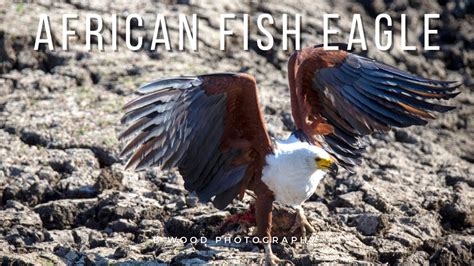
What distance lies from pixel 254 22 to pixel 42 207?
13.9 feet

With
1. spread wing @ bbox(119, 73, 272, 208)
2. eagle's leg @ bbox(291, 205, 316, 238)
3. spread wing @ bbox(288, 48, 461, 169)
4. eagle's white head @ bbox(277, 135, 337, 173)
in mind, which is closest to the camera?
spread wing @ bbox(119, 73, 272, 208)

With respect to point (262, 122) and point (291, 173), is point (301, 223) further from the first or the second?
point (262, 122)

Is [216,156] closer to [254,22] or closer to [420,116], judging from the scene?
[420,116]

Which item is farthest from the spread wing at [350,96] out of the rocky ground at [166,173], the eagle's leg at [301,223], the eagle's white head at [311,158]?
the rocky ground at [166,173]

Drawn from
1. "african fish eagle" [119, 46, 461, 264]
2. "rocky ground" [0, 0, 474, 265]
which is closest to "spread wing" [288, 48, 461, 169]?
"african fish eagle" [119, 46, 461, 264]

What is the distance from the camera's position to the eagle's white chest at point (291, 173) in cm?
806

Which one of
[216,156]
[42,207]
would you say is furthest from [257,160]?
[42,207]

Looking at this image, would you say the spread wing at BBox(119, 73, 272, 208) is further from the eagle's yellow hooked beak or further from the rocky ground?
the rocky ground

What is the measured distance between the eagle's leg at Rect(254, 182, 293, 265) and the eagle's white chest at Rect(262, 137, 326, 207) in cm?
5

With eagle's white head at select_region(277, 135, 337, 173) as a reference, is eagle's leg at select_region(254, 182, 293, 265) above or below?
below

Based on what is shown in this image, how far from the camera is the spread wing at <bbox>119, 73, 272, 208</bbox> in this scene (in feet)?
25.9

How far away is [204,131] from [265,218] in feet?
2.31

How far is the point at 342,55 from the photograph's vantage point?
28.6 feet

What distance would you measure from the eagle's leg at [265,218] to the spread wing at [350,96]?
0.56 metres
